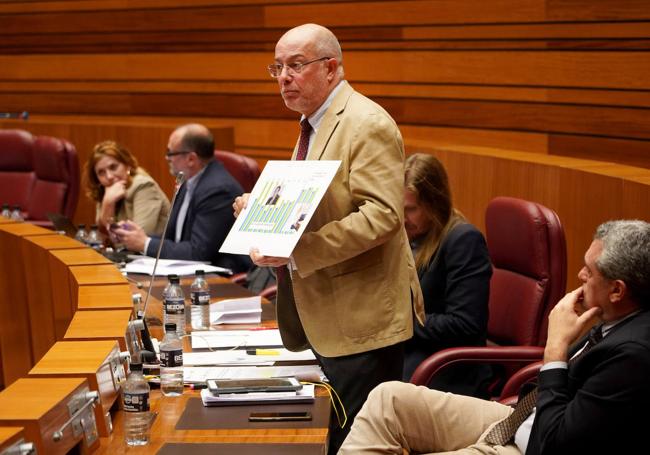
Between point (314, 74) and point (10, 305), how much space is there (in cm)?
226

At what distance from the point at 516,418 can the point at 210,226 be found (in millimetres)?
2399

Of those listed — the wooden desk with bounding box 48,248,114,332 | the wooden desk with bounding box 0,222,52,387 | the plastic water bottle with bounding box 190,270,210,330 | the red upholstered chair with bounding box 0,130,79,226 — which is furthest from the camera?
the red upholstered chair with bounding box 0,130,79,226

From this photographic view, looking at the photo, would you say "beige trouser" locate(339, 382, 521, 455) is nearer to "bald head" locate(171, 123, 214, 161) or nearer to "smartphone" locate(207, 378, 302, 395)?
"smartphone" locate(207, 378, 302, 395)

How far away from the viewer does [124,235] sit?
4602 millimetres

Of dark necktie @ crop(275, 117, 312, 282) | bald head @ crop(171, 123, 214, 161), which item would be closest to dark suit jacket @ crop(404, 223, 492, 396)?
dark necktie @ crop(275, 117, 312, 282)

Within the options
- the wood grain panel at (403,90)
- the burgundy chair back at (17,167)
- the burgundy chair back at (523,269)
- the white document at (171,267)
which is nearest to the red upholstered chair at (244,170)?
the white document at (171,267)

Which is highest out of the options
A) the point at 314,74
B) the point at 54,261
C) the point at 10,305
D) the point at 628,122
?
the point at 314,74

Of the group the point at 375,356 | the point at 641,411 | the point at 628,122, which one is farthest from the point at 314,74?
the point at 628,122

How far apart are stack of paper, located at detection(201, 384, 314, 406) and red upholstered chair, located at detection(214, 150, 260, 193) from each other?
104 inches

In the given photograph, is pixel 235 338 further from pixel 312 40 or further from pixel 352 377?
pixel 312 40

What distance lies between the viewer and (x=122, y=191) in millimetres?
5371

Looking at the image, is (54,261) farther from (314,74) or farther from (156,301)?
(314,74)

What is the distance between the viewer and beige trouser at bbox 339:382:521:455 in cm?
243

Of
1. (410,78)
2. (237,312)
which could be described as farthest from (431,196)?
(410,78)
